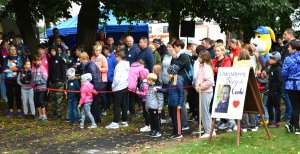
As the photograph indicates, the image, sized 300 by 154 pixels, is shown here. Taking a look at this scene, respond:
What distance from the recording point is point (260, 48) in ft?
39.4

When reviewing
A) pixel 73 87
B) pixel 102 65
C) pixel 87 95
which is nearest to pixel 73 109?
pixel 73 87

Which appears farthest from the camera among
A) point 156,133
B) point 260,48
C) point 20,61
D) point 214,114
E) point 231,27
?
point 231,27

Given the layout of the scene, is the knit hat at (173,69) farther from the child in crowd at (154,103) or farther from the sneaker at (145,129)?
the sneaker at (145,129)

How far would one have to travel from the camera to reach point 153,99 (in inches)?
431

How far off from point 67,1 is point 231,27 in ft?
22.7

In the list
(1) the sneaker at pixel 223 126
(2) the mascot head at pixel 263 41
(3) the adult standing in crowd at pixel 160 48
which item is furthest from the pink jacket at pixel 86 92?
(2) the mascot head at pixel 263 41

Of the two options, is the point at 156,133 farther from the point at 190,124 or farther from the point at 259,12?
the point at 259,12

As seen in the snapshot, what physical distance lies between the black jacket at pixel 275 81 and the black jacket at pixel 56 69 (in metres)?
5.78

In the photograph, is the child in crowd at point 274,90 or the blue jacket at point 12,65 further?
the blue jacket at point 12,65

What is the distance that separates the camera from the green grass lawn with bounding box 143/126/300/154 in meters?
8.62

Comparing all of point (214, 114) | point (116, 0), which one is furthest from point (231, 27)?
point (214, 114)

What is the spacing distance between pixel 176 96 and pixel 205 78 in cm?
77

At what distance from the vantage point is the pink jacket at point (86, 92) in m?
12.1

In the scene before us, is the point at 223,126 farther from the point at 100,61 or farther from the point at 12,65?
the point at 12,65
